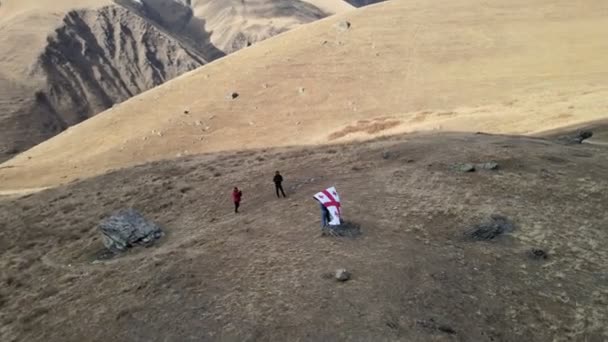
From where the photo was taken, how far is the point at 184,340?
479 inches

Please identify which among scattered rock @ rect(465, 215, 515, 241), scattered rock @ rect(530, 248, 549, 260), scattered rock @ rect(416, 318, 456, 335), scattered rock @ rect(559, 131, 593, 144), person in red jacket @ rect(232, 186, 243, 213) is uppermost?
person in red jacket @ rect(232, 186, 243, 213)

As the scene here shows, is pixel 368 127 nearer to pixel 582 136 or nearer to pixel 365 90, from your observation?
pixel 365 90

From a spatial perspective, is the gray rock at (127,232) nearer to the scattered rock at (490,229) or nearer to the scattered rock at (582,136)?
the scattered rock at (490,229)

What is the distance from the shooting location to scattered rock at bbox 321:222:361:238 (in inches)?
634

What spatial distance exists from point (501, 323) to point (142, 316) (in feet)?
28.3

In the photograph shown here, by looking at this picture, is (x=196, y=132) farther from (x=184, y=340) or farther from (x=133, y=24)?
(x=133, y=24)

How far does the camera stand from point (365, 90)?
153ft

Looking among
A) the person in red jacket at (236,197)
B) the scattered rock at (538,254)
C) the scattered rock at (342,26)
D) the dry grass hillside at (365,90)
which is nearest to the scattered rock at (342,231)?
the person in red jacket at (236,197)

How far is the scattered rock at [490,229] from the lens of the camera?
1505cm

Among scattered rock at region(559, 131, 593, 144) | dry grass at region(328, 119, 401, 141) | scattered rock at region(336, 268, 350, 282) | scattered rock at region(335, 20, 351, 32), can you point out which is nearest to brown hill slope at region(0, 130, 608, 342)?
scattered rock at region(336, 268, 350, 282)

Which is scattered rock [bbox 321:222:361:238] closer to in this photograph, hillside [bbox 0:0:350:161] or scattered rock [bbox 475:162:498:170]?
scattered rock [bbox 475:162:498:170]

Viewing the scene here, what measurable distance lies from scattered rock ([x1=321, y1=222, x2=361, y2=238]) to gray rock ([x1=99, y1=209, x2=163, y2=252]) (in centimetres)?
673

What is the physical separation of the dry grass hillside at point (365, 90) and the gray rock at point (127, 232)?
18291 millimetres

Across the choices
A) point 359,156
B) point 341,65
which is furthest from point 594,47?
point 359,156
